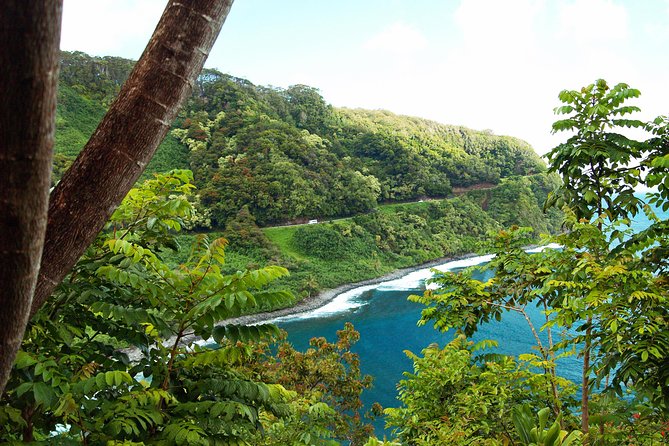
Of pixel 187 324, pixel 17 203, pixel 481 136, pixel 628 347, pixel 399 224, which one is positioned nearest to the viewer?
pixel 17 203

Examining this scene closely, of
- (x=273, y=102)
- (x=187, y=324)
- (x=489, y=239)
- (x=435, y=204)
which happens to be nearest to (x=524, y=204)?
(x=435, y=204)

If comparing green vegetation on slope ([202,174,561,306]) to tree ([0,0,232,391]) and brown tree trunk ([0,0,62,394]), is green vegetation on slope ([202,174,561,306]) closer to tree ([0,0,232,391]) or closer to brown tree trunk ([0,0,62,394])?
tree ([0,0,232,391])

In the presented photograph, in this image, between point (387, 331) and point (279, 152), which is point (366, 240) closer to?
point (279, 152)

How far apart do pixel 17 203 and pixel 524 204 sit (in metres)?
56.4

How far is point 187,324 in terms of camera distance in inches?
88.0

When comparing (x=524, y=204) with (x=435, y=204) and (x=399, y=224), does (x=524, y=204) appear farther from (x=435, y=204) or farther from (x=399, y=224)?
(x=399, y=224)

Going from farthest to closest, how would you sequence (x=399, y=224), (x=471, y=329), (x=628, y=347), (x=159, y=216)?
1. (x=399, y=224)
2. (x=471, y=329)
3. (x=628, y=347)
4. (x=159, y=216)

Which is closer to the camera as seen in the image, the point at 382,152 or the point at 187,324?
the point at 187,324

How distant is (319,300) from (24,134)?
27466 millimetres

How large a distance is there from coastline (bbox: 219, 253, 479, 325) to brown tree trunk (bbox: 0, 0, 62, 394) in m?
18.1

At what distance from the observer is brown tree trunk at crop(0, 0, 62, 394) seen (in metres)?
0.57

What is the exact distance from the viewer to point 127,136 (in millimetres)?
980

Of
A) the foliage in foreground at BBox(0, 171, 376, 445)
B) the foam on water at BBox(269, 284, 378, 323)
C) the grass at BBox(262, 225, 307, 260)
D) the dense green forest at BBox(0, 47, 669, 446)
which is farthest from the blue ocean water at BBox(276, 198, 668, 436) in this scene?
the foliage in foreground at BBox(0, 171, 376, 445)

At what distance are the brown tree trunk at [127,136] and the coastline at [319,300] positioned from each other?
1780cm
